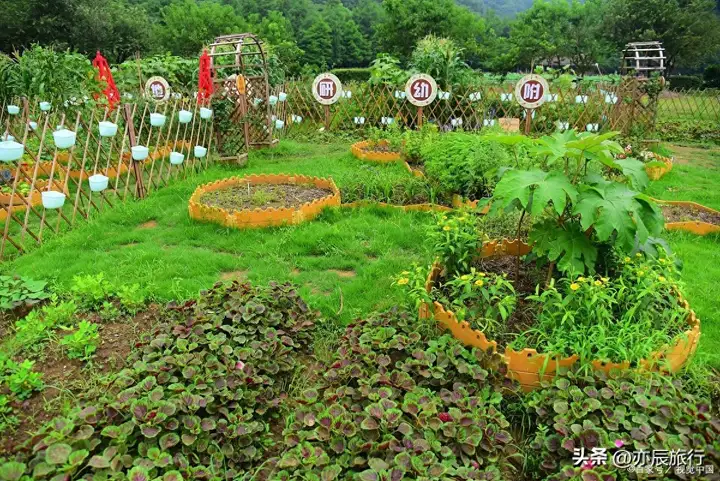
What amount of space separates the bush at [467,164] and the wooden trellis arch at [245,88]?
4.16 metres

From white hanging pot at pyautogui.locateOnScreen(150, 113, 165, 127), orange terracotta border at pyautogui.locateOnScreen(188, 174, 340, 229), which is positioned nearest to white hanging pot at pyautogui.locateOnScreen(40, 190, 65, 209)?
orange terracotta border at pyautogui.locateOnScreen(188, 174, 340, 229)

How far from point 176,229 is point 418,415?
4.13 metres

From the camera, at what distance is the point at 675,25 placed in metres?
30.2

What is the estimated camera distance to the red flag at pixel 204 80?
→ 27.6 feet

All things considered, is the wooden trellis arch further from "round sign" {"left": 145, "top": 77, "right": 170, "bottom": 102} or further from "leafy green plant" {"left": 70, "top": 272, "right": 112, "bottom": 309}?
"leafy green plant" {"left": 70, "top": 272, "right": 112, "bottom": 309}

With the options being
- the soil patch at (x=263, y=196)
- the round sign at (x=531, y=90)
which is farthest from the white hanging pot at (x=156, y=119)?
the round sign at (x=531, y=90)

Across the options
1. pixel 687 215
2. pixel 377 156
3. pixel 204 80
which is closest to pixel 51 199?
pixel 204 80

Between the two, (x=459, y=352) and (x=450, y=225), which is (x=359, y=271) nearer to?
(x=450, y=225)

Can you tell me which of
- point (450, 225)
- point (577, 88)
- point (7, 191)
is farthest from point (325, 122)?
point (450, 225)

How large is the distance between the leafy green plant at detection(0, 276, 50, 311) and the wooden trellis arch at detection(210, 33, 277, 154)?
5.32 m

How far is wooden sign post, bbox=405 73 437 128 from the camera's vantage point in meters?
10.9

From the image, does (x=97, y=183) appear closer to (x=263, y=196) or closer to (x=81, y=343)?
(x=263, y=196)

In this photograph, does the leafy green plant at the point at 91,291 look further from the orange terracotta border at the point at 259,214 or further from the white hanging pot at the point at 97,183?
the white hanging pot at the point at 97,183

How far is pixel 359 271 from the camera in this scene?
4793 millimetres
